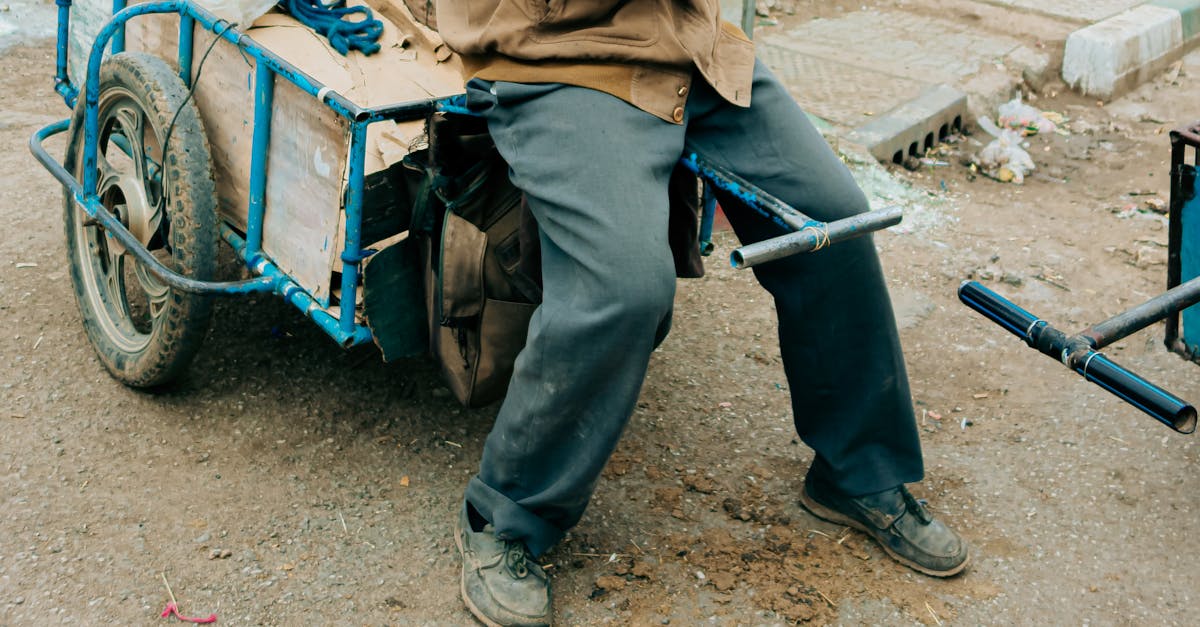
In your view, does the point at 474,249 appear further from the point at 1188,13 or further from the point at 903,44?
the point at 1188,13

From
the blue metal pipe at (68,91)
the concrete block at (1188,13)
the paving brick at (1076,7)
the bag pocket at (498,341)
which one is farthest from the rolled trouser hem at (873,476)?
the concrete block at (1188,13)

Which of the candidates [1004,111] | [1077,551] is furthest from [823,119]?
[1077,551]

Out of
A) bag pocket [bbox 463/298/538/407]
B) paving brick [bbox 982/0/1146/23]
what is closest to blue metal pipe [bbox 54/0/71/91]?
bag pocket [bbox 463/298/538/407]

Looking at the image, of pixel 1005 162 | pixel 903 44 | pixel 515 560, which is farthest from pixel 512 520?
pixel 903 44

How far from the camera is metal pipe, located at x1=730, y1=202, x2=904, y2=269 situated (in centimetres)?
188

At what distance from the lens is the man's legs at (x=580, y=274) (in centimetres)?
213

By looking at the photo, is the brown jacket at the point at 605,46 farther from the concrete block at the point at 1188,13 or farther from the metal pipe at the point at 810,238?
the concrete block at the point at 1188,13

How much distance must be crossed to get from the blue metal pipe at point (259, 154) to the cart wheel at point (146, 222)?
0.34ft

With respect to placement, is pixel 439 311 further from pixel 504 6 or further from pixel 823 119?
pixel 823 119

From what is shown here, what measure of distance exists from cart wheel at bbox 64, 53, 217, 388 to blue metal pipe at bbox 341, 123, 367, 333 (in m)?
0.45

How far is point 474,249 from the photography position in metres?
2.36

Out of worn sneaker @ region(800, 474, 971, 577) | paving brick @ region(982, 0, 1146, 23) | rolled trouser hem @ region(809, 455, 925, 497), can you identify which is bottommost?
worn sneaker @ region(800, 474, 971, 577)

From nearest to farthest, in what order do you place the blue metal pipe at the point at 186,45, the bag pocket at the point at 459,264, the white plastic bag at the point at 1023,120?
the bag pocket at the point at 459,264
the blue metal pipe at the point at 186,45
the white plastic bag at the point at 1023,120

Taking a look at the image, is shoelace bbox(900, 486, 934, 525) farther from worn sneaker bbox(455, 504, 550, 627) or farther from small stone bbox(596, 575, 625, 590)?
worn sneaker bbox(455, 504, 550, 627)
